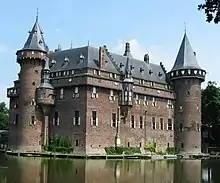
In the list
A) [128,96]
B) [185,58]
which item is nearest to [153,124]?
[128,96]

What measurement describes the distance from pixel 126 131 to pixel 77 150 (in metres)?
8.40

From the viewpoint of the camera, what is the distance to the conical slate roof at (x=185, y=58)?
6744 cm

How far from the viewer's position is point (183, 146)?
66.1 meters

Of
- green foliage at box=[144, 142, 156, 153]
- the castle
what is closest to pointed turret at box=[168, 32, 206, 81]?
the castle

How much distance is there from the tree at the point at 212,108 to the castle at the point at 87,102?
10.7 meters

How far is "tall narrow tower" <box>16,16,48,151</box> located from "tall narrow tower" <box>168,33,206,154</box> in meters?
21.3

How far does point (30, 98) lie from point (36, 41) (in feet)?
25.1

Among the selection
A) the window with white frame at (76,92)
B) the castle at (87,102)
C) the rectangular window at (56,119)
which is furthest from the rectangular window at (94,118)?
the rectangular window at (56,119)

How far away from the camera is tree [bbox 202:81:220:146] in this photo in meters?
75.4

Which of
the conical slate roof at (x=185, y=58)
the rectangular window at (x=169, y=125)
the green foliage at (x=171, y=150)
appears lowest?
the green foliage at (x=171, y=150)

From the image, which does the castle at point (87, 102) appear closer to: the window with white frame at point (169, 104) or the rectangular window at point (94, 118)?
the rectangular window at point (94, 118)

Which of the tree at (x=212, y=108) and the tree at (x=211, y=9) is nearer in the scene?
the tree at (x=211, y=9)

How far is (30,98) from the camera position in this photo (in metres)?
56.0

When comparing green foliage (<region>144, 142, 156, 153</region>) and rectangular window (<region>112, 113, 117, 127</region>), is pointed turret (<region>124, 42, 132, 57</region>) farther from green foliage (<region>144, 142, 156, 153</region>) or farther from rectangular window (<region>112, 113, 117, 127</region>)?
rectangular window (<region>112, 113, 117, 127</region>)
